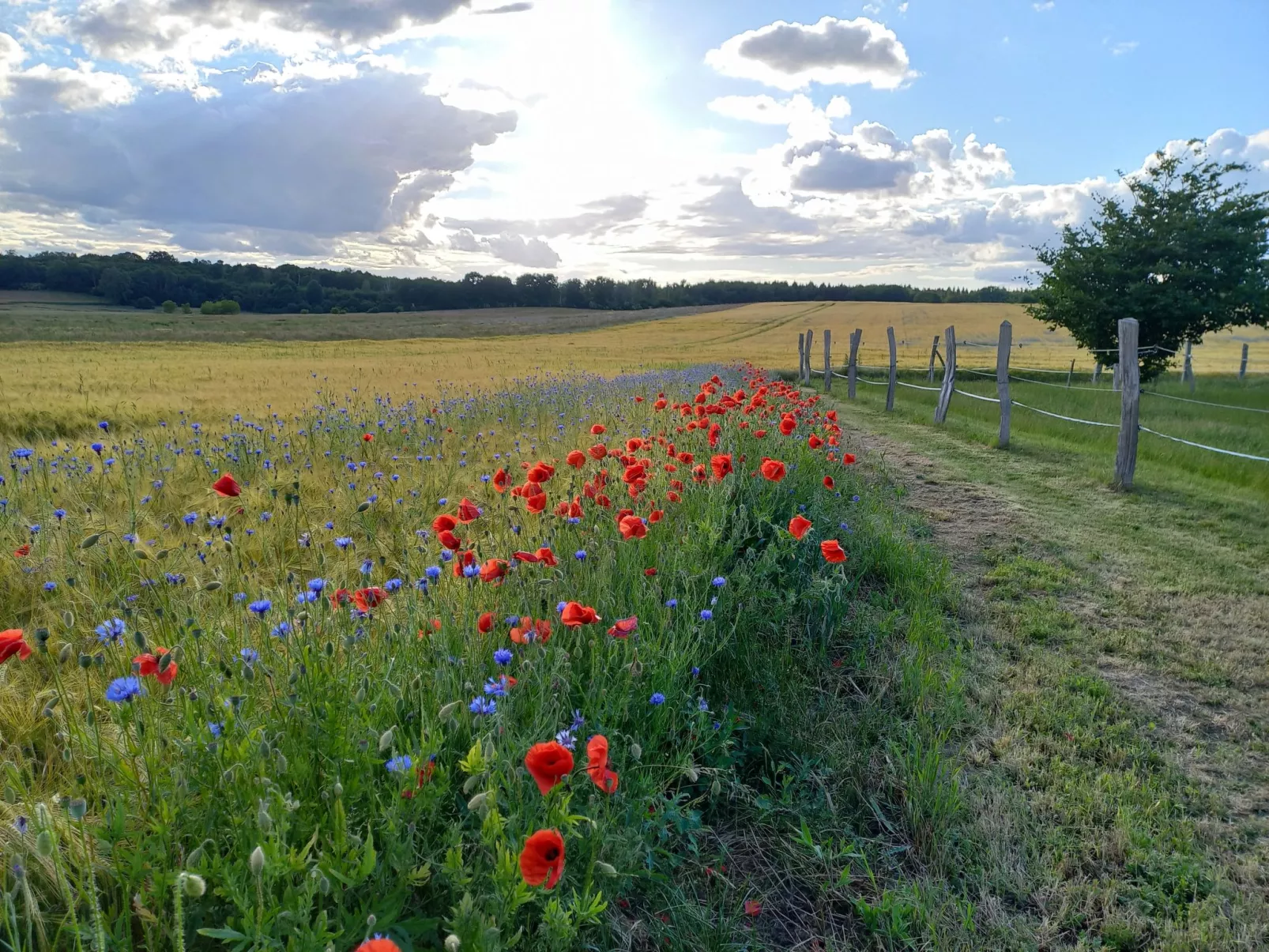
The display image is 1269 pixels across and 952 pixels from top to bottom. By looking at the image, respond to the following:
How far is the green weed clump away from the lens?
1.45m

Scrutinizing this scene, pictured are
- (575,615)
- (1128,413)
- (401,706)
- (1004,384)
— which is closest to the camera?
(575,615)

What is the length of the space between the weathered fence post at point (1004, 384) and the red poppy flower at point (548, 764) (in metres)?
10.4

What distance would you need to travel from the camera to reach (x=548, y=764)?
4.32 feet

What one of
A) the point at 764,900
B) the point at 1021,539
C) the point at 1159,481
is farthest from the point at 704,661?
the point at 1159,481

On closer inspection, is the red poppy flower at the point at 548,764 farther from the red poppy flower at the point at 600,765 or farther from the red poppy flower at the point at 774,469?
the red poppy flower at the point at 774,469

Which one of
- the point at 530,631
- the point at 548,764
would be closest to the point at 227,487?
the point at 530,631

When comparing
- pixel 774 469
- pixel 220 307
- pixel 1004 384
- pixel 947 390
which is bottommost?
pixel 774 469

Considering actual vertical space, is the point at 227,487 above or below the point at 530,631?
above

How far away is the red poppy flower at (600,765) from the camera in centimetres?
147

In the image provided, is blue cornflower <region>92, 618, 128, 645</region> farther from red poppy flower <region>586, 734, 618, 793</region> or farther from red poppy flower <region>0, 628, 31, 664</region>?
red poppy flower <region>586, 734, 618, 793</region>

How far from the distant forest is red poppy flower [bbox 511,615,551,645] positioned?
75248mm

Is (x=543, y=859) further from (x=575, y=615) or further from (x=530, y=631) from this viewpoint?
(x=530, y=631)

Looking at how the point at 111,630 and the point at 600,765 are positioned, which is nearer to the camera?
the point at 600,765

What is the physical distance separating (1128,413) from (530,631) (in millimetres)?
7818
